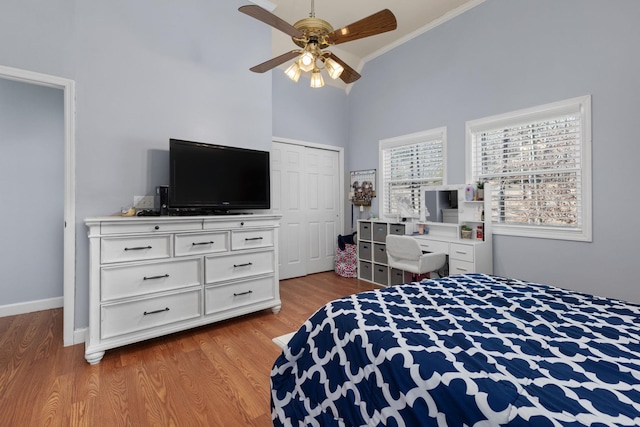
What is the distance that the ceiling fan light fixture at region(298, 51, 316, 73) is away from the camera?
79.7 inches

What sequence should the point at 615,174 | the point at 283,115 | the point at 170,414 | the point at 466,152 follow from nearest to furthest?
the point at 170,414 < the point at 615,174 < the point at 466,152 < the point at 283,115

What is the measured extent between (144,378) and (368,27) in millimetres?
2674

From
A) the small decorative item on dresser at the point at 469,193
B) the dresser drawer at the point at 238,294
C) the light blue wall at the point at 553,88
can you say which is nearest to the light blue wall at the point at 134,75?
the dresser drawer at the point at 238,294

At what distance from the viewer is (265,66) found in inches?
93.5

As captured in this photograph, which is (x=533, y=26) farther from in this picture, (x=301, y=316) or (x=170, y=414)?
(x=170, y=414)

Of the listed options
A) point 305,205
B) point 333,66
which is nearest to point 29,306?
point 305,205

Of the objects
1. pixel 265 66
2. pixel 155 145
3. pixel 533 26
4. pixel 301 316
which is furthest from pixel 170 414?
pixel 533 26

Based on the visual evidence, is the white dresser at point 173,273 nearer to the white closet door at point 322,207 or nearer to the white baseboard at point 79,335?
the white baseboard at point 79,335

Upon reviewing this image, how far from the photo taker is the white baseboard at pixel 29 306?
2.94 metres

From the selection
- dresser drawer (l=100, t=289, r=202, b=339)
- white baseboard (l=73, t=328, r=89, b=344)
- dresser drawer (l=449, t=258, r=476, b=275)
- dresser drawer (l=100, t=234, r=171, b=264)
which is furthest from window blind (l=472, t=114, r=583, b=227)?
white baseboard (l=73, t=328, r=89, b=344)

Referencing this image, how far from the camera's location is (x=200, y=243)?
8.48ft

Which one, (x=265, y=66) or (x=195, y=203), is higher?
(x=265, y=66)

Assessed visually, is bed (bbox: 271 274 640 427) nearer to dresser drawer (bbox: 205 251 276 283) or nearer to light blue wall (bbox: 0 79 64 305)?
dresser drawer (bbox: 205 251 276 283)

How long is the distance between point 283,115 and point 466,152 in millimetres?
2477
